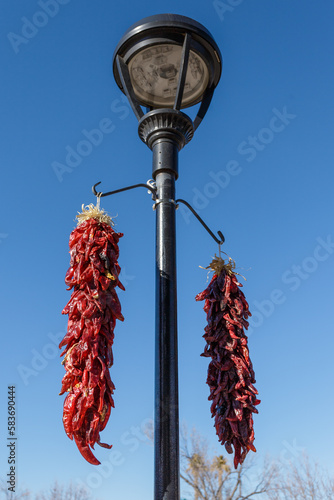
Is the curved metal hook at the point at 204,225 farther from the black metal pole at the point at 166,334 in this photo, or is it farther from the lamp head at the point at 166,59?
the lamp head at the point at 166,59

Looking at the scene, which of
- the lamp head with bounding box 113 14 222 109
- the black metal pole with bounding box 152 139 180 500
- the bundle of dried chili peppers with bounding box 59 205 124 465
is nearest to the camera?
the black metal pole with bounding box 152 139 180 500

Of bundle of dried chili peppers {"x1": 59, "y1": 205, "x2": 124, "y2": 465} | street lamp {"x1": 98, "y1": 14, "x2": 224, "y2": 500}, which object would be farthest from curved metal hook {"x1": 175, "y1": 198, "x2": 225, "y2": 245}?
bundle of dried chili peppers {"x1": 59, "y1": 205, "x2": 124, "y2": 465}

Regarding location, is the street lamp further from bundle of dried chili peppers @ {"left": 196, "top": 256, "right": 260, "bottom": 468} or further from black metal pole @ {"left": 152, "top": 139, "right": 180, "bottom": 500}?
bundle of dried chili peppers @ {"left": 196, "top": 256, "right": 260, "bottom": 468}

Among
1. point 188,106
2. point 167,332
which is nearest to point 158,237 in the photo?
point 167,332

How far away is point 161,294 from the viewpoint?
341cm

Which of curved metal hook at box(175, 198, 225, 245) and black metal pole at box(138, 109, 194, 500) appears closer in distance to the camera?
black metal pole at box(138, 109, 194, 500)

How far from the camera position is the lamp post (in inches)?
123

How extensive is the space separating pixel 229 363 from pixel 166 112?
6.60 feet

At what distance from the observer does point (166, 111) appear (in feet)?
12.6

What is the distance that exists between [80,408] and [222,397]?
4.46 ft

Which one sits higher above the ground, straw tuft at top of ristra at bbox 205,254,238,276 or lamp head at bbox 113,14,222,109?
lamp head at bbox 113,14,222,109

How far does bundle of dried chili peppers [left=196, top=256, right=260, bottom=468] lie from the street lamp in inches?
21.2

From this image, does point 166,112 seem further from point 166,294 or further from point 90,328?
point 90,328

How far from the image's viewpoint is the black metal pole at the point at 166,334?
2900mm
